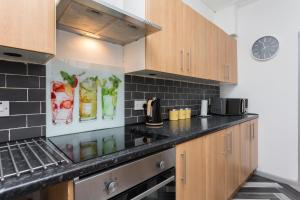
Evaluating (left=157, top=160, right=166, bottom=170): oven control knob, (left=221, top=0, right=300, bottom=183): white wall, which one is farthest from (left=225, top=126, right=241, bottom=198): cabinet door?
(left=157, top=160, right=166, bottom=170): oven control knob

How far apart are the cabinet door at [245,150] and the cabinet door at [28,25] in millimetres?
2066

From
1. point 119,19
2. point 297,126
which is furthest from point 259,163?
point 119,19

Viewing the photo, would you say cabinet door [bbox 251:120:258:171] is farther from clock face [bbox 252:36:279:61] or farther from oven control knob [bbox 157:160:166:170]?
oven control knob [bbox 157:160:166:170]

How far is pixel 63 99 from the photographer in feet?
4.19

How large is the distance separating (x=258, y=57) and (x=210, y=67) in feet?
3.16

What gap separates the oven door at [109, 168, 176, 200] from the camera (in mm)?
878

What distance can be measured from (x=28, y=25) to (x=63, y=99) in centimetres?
58

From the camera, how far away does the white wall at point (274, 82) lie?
2285mm

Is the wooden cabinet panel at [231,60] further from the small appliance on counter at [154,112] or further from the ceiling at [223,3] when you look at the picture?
the small appliance on counter at [154,112]

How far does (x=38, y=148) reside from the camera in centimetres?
90

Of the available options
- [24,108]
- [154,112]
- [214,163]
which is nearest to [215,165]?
[214,163]

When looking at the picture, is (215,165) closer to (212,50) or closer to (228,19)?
(212,50)

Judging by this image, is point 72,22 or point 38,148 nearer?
point 38,148

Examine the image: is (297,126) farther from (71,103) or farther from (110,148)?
(71,103)
